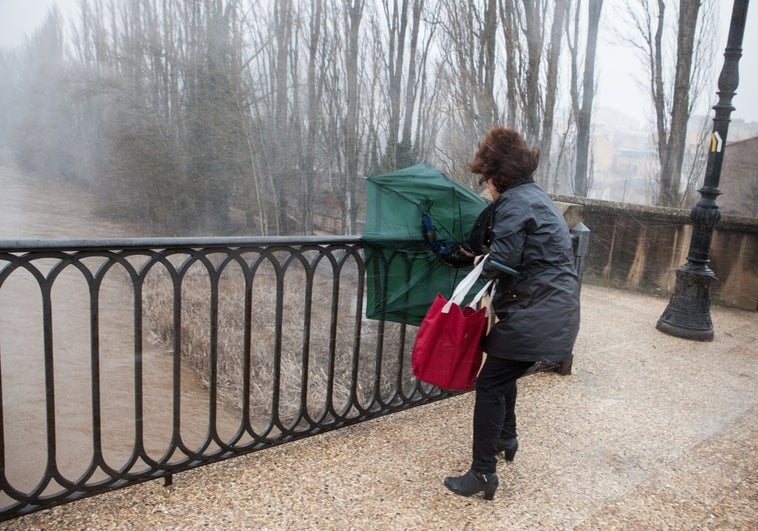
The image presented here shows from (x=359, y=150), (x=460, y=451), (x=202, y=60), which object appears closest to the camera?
(x=460, y=451)

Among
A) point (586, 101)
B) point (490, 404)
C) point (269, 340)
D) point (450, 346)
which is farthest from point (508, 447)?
point (586, 101)

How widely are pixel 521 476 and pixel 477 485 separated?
1.09ft

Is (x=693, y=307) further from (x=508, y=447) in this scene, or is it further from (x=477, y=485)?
(x=477, y=485)

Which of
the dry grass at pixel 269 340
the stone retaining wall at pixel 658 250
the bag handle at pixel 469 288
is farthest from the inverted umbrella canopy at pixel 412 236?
the stone retaining wall at pixel 658 250

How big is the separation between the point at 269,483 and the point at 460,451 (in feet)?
2.99

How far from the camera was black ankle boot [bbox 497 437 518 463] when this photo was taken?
8.34 ft

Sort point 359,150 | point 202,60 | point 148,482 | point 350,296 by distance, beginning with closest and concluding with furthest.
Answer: point 148,482, point 350,296, point 359,150, point 202,60

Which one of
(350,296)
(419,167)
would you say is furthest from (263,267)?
(419,167)

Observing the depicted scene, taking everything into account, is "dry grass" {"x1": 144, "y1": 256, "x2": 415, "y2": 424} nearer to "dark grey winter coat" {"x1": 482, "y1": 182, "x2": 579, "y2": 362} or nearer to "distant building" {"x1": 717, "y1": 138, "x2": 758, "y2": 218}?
"dark grey winter coat" {"x1": 482, "y1": 182, "x2": 579, "y2": 362}

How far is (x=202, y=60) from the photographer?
16.0 metres

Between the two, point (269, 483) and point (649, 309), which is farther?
point (649, 309)

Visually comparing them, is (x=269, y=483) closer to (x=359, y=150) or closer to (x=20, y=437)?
(x=20, y=437)

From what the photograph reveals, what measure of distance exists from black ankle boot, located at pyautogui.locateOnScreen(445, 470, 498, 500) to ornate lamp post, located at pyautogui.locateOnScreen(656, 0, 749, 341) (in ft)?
12.1

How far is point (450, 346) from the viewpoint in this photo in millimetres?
2133
